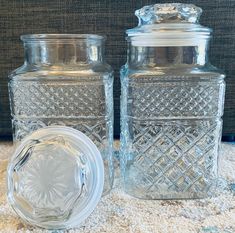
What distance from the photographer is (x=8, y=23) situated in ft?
2.95

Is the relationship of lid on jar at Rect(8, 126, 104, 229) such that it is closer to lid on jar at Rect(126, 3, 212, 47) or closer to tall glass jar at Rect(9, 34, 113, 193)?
tall glass jar at Rect(9, 34, 113, 193)

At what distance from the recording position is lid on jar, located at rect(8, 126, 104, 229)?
1.81 feet

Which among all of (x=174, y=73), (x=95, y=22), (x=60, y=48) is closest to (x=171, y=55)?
(x=174, y=73)

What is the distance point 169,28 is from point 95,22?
0.34m

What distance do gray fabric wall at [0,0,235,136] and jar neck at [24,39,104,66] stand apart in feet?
0.89

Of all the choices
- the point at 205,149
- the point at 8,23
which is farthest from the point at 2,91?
the point at 205,149

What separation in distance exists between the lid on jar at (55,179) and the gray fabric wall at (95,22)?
0.37 m

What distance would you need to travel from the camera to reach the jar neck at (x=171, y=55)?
0.62m

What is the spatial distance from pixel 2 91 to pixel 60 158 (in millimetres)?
447

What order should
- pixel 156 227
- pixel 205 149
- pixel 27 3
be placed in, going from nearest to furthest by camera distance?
pixel 156 227 → pixel 205 149 → pixel 27 3

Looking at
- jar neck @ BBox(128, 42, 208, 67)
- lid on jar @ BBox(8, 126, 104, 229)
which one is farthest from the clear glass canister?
lid on jar @ BBox(8, 126, 104, 229)

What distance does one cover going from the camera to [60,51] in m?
0.62

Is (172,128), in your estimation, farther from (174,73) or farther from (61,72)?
(61,72)

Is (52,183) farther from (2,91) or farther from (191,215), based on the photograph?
(2,91)
